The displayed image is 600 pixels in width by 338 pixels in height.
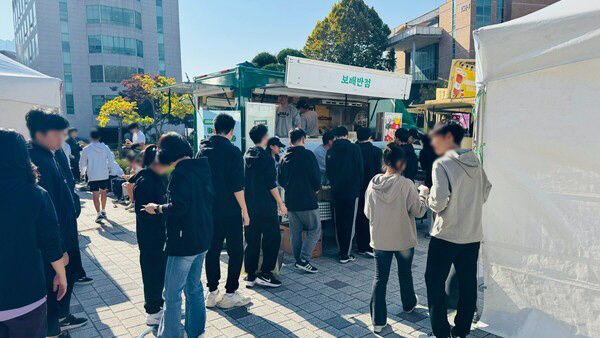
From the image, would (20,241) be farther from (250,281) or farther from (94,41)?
(94,41)

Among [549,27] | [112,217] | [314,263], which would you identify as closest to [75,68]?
[112,217]

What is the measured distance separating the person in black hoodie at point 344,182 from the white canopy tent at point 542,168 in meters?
2.13

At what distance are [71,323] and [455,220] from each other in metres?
3.67

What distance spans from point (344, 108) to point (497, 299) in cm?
683

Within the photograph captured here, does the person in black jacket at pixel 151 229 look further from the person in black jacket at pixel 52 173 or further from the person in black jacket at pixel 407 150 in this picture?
the person in black jacket at pixel 407 150

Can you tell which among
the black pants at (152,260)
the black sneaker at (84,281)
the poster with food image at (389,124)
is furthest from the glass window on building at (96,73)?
the black pants at (152,260)

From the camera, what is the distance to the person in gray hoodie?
9.67 ft

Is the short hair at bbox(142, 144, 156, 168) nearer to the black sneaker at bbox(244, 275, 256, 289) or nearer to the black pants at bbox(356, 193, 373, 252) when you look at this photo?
the black sneaker at bbox(244, 275, 256, 289)

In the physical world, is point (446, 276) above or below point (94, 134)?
below

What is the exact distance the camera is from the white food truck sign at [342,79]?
6.70 meters

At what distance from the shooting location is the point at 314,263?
553 centimetres

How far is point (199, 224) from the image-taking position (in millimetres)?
2998

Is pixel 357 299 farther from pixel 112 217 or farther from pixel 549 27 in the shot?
pixel 112 217

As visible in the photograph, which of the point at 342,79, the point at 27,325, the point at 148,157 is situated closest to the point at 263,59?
the point at 342,79
